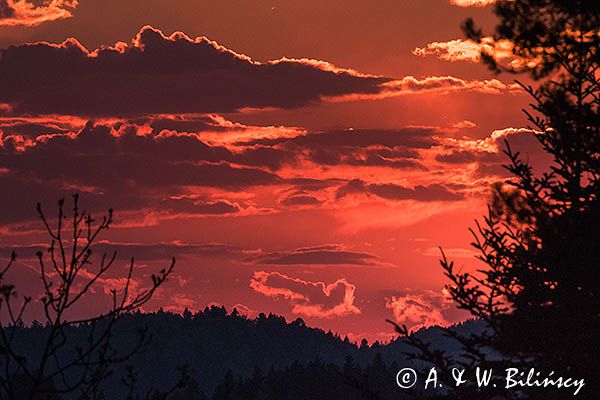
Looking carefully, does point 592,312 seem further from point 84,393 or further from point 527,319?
point 84,393

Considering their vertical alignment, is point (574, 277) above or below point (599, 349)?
above

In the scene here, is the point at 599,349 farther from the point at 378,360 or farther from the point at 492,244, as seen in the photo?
the point at 378,360

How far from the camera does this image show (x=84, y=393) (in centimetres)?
771

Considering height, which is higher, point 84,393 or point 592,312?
point 592,312

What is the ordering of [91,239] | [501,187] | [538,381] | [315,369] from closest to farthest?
1. [91,239]
2. [538,381]
3. [501,187]
4. [315,369]

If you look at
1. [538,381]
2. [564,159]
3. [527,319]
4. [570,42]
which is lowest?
[538,381]

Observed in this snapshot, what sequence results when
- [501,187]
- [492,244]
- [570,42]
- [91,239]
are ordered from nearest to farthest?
[91,239] → [570,42] → [492,244] → [501,187]

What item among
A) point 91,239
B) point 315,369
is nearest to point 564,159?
point 91,239

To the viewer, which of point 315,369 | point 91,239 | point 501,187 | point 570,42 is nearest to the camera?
point 91,239

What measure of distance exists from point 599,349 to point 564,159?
11.6ft

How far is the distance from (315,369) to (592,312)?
131m

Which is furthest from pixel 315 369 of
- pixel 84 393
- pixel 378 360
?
pixel 84 393

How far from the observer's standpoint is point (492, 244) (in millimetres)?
18344

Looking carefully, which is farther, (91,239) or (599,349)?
(599,349)
